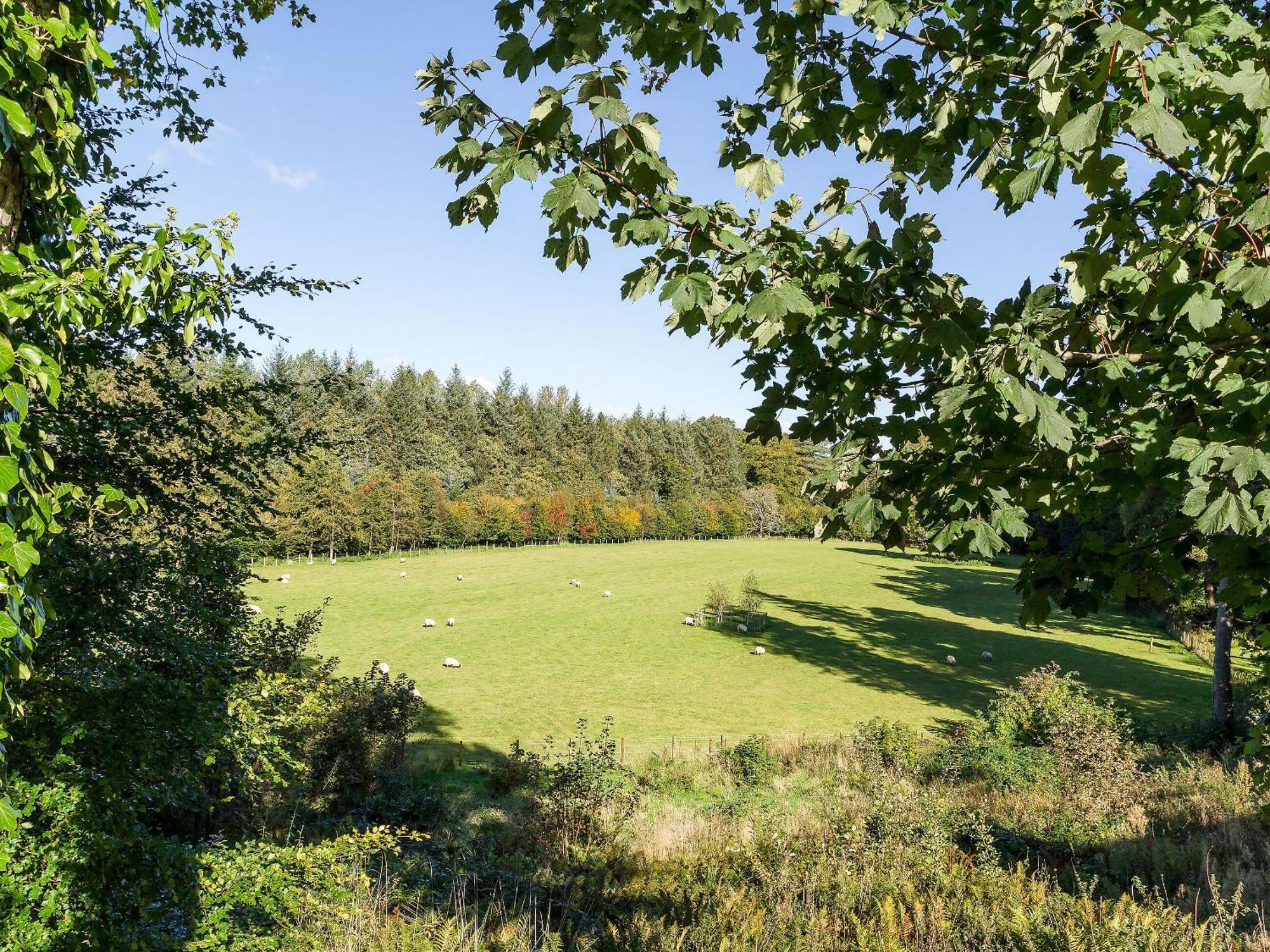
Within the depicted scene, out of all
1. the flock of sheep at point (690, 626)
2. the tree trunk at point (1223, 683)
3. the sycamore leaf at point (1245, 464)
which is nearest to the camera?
the sycamore leaf at point (1245, 464)

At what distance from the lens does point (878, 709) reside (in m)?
23.2

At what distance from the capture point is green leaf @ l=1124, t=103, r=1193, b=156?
2062mm

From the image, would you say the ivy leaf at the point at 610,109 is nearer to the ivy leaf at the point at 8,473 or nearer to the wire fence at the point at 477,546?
the ivy leaf at the point at 8,473

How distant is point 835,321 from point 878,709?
75.6 feet

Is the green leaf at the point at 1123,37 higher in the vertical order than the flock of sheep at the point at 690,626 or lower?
higher

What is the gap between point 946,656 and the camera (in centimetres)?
3083

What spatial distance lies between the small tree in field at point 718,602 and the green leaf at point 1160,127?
3537 centimetres

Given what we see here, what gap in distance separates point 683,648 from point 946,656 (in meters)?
11.7

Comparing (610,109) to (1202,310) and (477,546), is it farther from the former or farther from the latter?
(477,546)

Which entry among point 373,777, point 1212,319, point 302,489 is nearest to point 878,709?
point 373,777

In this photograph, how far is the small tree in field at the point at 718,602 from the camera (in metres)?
36.6

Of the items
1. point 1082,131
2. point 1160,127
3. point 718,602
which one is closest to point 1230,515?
point 1160,127

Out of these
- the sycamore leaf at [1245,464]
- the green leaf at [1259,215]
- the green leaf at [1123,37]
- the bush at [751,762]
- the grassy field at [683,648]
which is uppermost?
the green leaf at [1123,37]

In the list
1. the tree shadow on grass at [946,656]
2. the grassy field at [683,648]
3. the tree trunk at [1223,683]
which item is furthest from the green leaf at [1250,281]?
the tree shadow on grass at [946,656]
